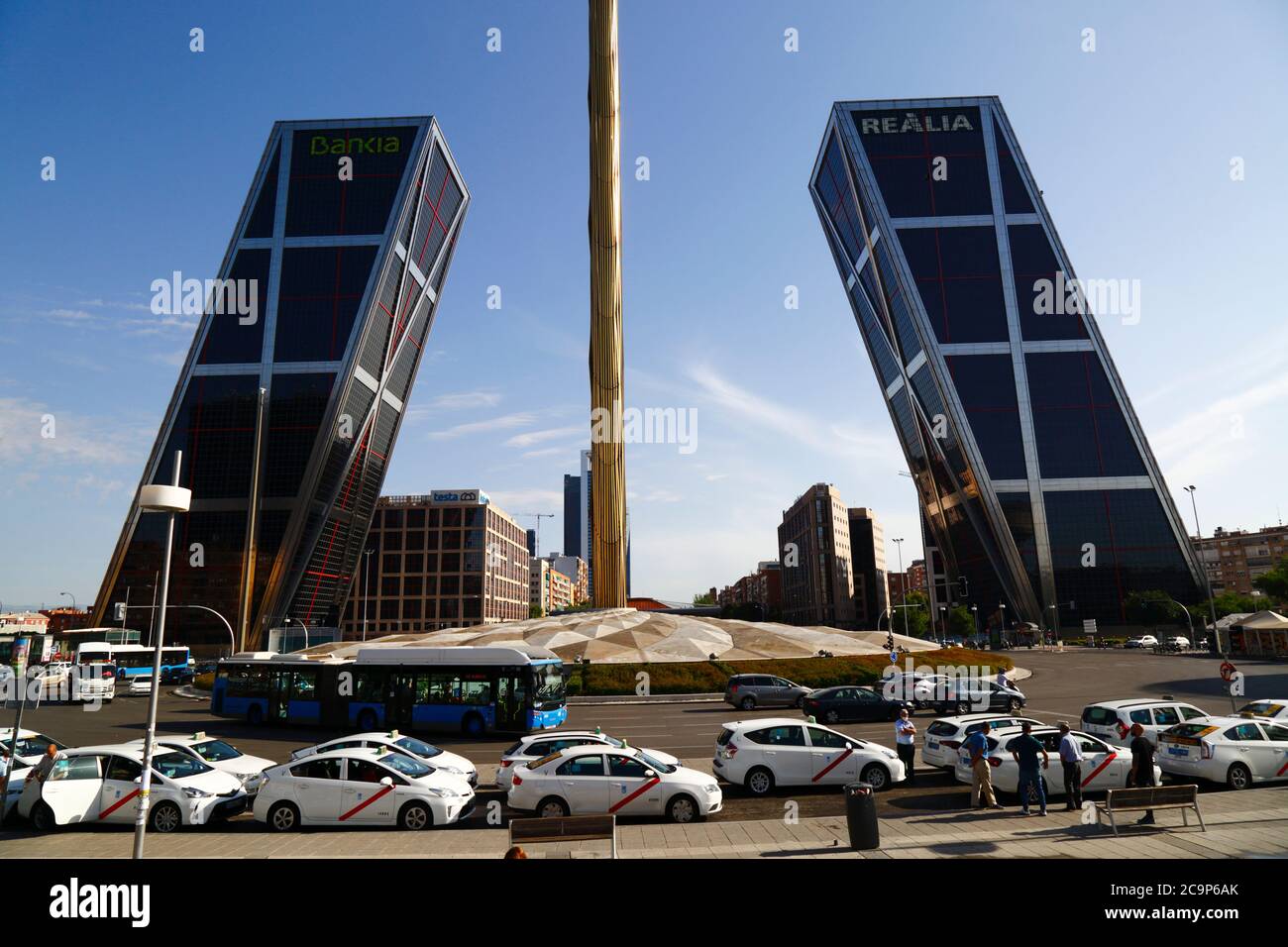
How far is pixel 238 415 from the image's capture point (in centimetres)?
8369

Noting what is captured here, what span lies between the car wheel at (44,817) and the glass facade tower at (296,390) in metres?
68.1

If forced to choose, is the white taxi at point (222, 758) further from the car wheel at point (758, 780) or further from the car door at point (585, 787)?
the car wheel at point (758, 780)

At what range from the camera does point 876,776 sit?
1568 cm

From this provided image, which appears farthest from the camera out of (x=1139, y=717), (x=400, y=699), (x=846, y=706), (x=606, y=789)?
(x=846, y=706)

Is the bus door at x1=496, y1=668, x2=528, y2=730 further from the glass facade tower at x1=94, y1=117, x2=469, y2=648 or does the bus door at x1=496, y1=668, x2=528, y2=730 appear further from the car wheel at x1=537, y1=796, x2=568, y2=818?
the glass facade tower at x1=94, y1=117, x2=469, y2=648

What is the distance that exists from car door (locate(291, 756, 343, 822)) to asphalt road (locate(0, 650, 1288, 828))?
Answer: 289 centimetres

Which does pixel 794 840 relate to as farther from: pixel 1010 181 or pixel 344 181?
pixel 1010 181

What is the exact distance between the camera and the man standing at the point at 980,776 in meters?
13.7

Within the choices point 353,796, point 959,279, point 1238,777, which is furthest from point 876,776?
point 959,279

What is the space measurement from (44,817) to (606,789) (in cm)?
1059

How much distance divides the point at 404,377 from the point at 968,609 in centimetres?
8605
